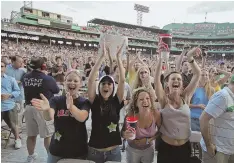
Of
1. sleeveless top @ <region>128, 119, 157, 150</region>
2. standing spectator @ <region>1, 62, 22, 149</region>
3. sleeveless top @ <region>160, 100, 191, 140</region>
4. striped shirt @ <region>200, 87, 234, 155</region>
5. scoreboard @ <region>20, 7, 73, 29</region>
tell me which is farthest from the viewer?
scoreboard @ <region>20, 7, 73, 29</region>

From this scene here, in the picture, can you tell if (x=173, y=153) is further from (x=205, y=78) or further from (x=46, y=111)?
(x=205, y=78)

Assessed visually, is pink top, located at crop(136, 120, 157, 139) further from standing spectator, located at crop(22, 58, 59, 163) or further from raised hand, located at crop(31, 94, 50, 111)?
standing spectator, located at crop(22, 58, 59, 163)

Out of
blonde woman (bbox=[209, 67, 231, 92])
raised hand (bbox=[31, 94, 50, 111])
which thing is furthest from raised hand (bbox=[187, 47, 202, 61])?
blonde woman (bbox=[209, 67, 231, 92])

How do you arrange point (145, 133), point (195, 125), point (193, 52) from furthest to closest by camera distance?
point (195, 125)
point (193, 52)
point (145, 133)

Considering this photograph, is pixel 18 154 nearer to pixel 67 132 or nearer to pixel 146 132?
pixel 67 132

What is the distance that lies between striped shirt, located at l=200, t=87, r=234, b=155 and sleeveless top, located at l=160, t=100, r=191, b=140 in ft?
0.90

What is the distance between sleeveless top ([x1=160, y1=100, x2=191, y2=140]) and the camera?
8.71 feet

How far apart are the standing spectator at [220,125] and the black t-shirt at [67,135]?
125 cm

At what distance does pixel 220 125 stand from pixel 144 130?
797mm

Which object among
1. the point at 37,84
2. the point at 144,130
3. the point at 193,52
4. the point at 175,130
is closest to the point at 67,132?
the point at 144,130

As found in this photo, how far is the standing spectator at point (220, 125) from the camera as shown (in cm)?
238

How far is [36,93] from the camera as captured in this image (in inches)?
158

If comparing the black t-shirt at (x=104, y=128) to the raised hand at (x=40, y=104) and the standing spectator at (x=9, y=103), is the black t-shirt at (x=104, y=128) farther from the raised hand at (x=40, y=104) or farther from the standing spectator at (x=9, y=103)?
the standing spectator at (x=9, y=103)

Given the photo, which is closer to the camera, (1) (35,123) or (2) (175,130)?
(2) (175,130)
